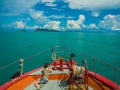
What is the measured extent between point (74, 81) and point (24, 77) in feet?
8.88

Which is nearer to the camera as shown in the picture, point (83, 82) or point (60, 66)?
point (83, 82)

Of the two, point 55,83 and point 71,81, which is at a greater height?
point 71,81

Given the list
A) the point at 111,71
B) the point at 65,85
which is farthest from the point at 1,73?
the point at 65,85

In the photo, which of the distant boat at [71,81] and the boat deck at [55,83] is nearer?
the distant boat at [71,81]

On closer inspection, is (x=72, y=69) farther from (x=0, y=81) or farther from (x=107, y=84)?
(x=0, y=81)

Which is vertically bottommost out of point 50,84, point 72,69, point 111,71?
point 111,71

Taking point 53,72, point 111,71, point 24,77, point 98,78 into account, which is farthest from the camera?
point 111,71

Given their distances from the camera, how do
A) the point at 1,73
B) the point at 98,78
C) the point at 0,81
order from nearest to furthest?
the point at 98,78, the point at 0,81, the point at 1,73

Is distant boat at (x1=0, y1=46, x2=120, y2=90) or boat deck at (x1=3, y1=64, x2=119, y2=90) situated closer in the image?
distant boat at (x1=0, y1=46, x2=120, y2=90)

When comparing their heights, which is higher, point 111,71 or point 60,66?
point 60,66

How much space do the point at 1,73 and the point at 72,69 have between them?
60.9 feet

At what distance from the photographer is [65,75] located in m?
9.64

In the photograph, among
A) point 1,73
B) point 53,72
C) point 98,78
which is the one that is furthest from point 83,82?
point 1,73

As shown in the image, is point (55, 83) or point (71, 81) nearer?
point (71, 81)
